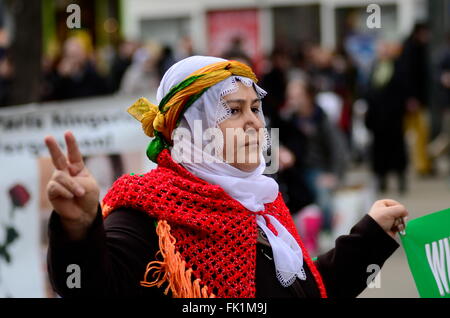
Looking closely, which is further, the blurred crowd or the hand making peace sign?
the blurred crowd

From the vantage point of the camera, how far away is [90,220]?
Result: 2.42 meters

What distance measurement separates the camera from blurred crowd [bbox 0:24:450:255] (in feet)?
26.0

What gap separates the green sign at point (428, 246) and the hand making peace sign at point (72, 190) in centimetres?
124

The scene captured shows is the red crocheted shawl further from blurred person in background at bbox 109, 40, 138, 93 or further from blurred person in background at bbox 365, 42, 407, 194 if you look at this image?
blurred person in background at bbox 109, 40, 138, 93

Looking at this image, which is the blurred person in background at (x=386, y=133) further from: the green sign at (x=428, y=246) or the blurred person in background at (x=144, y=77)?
the green sign at (x=428, y=246)

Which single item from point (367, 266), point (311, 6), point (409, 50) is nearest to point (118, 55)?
point (409, 50)

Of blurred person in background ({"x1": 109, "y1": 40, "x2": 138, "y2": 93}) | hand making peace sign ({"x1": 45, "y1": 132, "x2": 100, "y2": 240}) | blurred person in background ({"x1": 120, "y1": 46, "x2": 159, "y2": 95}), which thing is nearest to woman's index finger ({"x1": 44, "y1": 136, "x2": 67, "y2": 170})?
hand making peace sign ({"x1": 45, "y1": 132, "x2": 100, "y2": 240})

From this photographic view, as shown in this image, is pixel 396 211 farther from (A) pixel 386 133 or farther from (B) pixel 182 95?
(A) pixel 386 133

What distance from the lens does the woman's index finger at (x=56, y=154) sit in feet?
7.44

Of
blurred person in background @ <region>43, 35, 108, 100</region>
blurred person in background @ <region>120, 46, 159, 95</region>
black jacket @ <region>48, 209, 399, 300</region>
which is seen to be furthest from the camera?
blurred person in background @ <region>120, 46, 159, 95</region>

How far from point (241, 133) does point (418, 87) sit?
11.8 metres

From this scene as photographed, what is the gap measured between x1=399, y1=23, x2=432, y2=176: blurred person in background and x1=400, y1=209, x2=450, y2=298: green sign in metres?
10.1

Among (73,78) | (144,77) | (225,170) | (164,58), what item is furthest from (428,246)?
(164,58)
